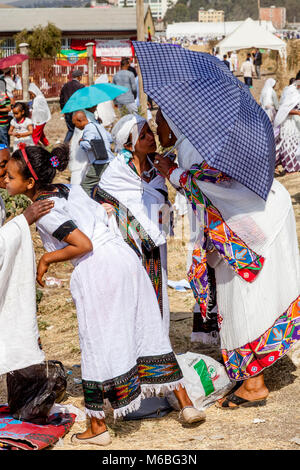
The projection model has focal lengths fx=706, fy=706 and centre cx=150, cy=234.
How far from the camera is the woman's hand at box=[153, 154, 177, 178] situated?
14.6 feet

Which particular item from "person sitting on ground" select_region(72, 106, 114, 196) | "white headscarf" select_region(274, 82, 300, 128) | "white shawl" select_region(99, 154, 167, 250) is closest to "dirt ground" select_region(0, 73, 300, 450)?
"white shawl" select_region(99, 154, 167, 250)

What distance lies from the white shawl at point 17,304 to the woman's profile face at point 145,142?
0.97m

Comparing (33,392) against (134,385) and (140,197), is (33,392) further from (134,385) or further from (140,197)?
(140,197)

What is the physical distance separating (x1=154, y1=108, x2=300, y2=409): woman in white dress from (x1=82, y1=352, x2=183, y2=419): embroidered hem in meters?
0.53

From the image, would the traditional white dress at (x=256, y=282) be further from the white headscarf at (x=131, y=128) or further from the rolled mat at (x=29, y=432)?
the rolled mat at (x=29, y=432)

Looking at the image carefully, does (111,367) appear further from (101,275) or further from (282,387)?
(282,387)

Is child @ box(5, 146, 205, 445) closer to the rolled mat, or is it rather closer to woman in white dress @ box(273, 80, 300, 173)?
the rolled mat

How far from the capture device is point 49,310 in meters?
A: 6.86

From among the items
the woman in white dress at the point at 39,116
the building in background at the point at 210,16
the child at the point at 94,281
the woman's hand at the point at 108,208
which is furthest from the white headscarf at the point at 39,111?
the building in background at the point at 210,16

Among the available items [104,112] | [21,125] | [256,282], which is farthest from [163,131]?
[104,112]

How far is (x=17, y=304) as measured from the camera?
3.94 metres

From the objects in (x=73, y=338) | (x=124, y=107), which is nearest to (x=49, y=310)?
(x=73, y=338)

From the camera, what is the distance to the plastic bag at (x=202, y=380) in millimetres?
4555
